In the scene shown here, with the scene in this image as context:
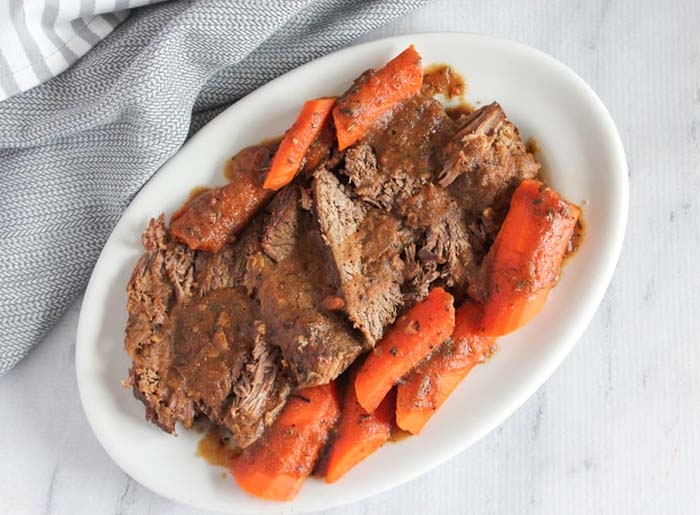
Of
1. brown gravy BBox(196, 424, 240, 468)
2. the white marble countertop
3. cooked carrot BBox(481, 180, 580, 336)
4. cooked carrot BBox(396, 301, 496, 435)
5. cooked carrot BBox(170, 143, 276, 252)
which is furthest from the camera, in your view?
the white marble countertop

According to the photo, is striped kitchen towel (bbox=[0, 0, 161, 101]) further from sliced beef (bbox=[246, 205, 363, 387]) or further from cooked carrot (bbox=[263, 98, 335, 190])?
sliced beef (bbox=[246, 205, 363, 387])

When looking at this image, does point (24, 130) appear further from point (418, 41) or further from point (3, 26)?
point (418, 41)

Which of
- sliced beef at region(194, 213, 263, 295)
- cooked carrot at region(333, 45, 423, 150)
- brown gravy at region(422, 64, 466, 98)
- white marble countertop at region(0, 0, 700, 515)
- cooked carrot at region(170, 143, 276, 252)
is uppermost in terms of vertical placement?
cooked carrot at region(333, 45, 423, 150)

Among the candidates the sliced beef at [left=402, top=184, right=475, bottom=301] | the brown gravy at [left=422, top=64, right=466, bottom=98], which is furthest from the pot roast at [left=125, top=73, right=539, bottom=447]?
the brown gravy at [left=422, top=64, right=466, bottom=98]

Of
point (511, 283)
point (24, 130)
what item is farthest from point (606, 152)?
point (24, 130)

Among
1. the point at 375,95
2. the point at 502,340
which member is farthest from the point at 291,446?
the point at 375,95

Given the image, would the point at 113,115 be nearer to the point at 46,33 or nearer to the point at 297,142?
the point at 46,33
